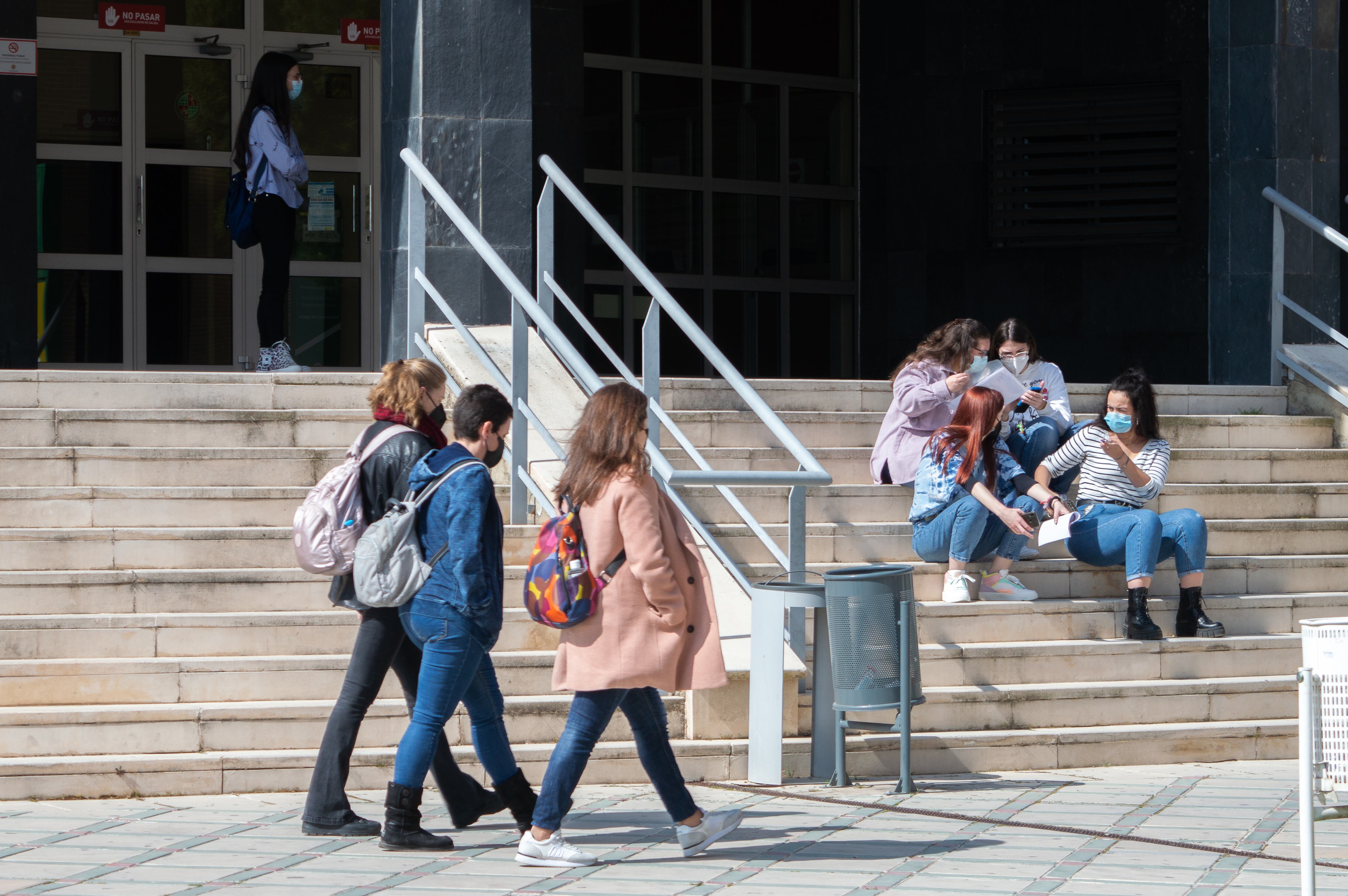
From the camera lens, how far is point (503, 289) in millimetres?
9703

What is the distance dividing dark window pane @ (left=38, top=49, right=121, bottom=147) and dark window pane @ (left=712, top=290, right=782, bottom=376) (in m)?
5.09

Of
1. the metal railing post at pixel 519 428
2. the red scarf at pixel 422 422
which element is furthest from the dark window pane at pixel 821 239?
the red scarf at pixel 422 422

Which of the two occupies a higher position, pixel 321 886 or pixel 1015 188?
pixel 1015 188

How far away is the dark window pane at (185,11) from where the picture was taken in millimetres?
12062

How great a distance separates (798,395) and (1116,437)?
1.85 meters

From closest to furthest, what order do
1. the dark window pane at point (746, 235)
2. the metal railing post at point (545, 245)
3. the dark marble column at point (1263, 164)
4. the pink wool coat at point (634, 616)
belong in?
the pink wool coat at point (634, 616) < the metal railing post at point (545, 245) < the dark marble column at point (1263, 164) < the dark window pane at point (746, 235)

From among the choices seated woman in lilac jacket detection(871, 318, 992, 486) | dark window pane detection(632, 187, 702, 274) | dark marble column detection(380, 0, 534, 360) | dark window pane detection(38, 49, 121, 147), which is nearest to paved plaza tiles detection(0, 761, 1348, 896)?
seated woman in lilac jacket detection(871, 318, 992, 486)

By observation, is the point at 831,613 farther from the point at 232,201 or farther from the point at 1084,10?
the point at 1084,10

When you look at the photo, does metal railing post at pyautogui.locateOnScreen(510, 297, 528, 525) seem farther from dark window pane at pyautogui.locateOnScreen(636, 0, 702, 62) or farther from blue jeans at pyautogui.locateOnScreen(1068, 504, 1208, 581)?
dark window pane at pyautogui.locateOnScreen(636, 0, 702, 62)

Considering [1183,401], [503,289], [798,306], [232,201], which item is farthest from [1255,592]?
[798,306]

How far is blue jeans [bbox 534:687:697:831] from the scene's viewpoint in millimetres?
5246

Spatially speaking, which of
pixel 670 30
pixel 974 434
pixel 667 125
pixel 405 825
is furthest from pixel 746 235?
pixel 405 825

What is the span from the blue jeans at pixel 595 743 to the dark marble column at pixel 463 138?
4.58 metres

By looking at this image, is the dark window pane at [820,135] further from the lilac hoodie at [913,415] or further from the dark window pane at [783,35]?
the lilac hoodie at [913,415]
